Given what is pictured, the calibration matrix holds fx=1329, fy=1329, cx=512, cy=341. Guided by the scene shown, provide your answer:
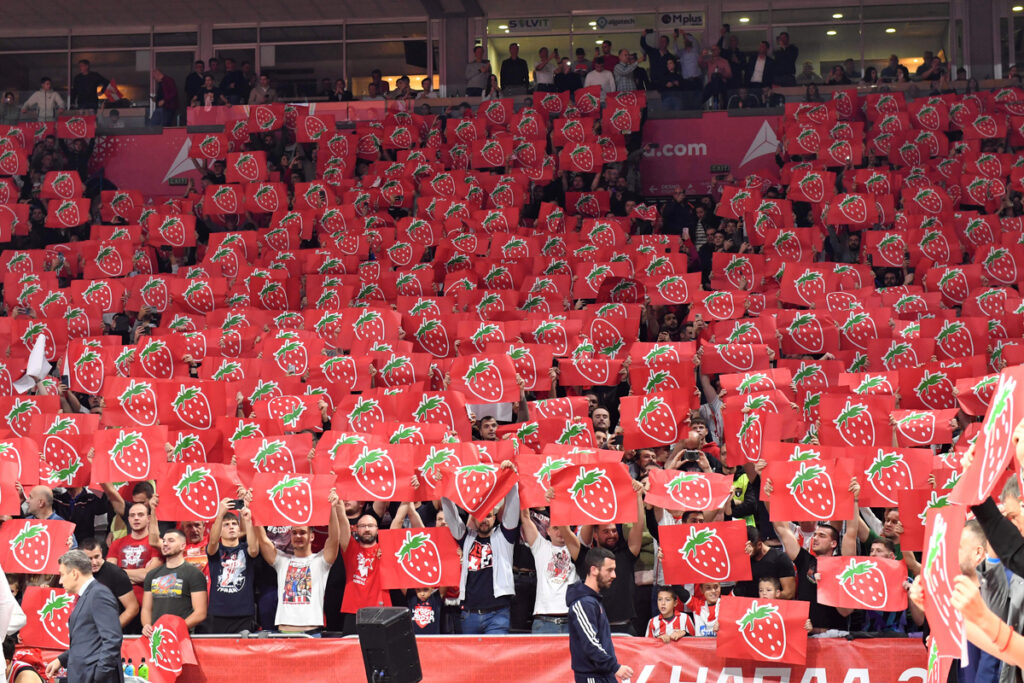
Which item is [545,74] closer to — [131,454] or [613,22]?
[613,22]

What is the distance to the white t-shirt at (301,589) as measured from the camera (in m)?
8.82

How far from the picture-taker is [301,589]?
29.1 feet

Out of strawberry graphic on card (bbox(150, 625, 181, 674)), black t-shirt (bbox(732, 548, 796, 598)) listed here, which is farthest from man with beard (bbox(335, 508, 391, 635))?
black t-shirt (bbox(732, 548, 796, 598))

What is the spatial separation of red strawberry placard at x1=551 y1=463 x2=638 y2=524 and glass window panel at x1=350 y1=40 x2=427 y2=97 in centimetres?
1856

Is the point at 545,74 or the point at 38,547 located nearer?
the point at 38,547

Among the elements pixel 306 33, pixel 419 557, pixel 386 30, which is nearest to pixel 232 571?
pixel 419 557

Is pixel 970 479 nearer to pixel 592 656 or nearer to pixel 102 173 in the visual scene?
pixel 592 656

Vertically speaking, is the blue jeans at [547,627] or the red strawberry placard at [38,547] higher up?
the red strawberry placard at [38,547]

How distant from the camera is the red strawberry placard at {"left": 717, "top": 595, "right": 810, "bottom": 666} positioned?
8.02 metres

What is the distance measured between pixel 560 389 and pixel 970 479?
8456 mm

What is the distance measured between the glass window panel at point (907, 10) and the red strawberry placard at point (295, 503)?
19.3 m

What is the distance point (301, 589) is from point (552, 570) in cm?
168

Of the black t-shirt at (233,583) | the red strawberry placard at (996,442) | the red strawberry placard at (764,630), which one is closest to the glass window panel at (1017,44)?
the red strawberry placard at (764,630)

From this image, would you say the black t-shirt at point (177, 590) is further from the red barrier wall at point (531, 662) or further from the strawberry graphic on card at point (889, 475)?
the strawberry graphic on card at point (889, 475)
